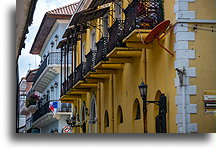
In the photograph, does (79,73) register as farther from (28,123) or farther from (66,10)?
(28,123)

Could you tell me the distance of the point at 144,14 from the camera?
6.00 m

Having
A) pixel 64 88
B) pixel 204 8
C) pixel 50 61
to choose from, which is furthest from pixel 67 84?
pixel 204 8

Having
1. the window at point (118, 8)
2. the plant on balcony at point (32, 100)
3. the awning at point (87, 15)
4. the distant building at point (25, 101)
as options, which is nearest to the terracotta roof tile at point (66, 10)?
the awning at point (87, 15)

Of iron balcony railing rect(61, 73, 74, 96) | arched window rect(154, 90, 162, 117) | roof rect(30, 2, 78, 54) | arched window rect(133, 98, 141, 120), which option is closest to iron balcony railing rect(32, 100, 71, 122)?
iron balcony railing rect(61, 73, 74, 96)

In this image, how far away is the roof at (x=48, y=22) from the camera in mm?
5375

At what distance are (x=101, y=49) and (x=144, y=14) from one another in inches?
23.7

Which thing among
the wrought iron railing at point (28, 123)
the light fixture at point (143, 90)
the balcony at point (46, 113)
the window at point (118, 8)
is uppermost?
the window at point (118, 8)

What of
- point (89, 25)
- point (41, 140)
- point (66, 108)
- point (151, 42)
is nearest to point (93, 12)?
point (89, 25)

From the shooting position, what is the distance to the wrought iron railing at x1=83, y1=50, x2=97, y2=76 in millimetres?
6059

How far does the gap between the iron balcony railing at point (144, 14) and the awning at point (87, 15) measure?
0.84ft

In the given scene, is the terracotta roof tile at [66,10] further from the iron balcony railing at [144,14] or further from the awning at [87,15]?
the iron balcony railing at [144,14]

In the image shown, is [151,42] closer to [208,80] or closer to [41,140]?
[208,80]

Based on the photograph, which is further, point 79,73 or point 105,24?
point 105,24

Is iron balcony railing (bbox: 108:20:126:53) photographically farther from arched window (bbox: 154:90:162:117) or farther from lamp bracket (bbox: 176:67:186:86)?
lamp bracket (bbox: 176:67:186:86)
